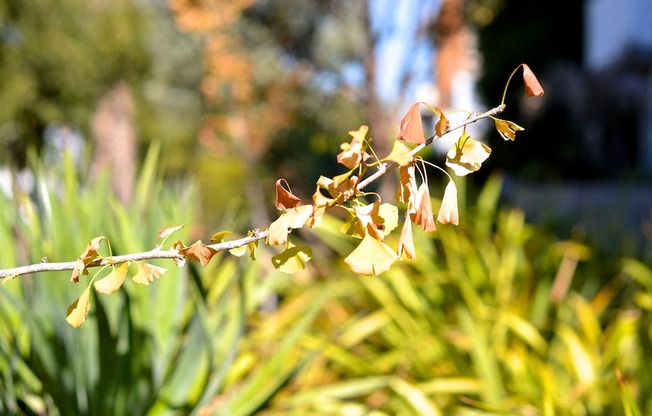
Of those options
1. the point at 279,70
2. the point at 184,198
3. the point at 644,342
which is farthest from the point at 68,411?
the point at 279,70

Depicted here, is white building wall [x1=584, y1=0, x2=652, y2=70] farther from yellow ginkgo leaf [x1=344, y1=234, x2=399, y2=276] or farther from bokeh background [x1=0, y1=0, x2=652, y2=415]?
yellow ginkgo leaf [x1=344, y1=234, x2=399, y2=276]

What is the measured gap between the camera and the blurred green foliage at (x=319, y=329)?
4.85 ft

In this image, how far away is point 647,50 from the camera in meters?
12.5

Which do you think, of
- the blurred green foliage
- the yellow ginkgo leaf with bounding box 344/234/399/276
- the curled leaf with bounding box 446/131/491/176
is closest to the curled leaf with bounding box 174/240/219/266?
the yellow ginkgo leaf with bounding box 344/234/399/276

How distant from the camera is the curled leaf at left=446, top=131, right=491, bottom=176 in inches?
27.8


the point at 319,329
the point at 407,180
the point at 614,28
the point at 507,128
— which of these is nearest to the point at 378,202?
the point at 407,180

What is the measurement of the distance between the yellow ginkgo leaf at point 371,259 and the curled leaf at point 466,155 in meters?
0.12

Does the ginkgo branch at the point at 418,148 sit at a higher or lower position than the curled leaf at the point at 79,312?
higher

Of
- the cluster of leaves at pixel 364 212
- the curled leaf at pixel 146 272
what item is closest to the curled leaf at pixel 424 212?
the cluster of leaves at pixel 364 212

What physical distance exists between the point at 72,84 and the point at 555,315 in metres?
10.5

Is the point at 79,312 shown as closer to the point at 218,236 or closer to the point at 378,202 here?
the point at 218,236

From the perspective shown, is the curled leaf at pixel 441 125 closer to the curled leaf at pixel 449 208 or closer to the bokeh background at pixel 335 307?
the curled leaf at pixel 449 208

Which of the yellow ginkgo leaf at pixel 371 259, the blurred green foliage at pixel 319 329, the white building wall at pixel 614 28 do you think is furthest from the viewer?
the white building wall at pixel 614 28

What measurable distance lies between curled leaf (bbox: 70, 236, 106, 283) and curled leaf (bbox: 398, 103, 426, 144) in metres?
0.29
